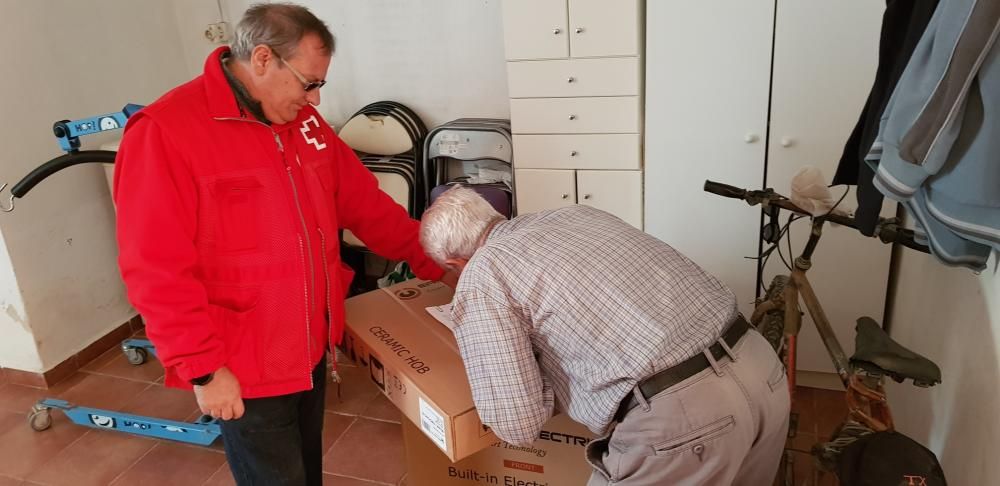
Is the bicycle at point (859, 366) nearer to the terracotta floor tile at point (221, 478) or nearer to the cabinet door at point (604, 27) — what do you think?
the cabinet door at point (604, 27)

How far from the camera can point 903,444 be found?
1.36 meters

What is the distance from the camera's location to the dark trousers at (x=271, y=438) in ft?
5.23

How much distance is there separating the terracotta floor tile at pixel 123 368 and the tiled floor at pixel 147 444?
0.02m

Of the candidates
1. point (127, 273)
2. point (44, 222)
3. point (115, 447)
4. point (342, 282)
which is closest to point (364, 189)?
point (342, 282)

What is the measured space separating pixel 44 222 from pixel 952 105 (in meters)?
3.15

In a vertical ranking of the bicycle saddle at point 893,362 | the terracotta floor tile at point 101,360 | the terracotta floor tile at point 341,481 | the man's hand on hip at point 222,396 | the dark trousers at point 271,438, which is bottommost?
the terracotta floor tile at point 341,481

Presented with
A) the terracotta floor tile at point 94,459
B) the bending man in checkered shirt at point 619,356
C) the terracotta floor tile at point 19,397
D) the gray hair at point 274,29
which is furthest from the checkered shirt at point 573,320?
the terracotta floor tile at point 19,397


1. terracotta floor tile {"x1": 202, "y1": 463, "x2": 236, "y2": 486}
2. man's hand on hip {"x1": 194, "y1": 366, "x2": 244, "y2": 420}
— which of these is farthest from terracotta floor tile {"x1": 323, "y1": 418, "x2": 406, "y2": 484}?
man's hand on hip {"x1": 194, "y1": 366, "x2": 244, "y2": 420}

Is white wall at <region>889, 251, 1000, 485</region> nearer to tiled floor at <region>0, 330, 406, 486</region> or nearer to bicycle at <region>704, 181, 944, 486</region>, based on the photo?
bicycle at <region>704, 181, 944, 486</region>

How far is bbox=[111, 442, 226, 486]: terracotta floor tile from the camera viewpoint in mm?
2436

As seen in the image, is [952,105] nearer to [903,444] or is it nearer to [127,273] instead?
[903,444]

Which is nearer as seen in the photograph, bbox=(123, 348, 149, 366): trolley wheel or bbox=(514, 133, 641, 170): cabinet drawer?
bbox=(514, 133, 641, 170): cabinet drawer

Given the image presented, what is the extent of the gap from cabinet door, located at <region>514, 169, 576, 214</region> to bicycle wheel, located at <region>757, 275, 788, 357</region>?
940mm

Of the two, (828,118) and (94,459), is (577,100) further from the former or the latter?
(94,459)
